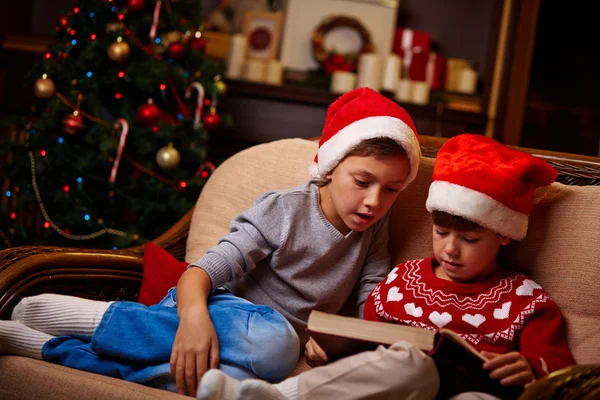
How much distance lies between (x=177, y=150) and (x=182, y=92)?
0.28 meters

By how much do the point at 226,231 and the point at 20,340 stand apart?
26.1 inches

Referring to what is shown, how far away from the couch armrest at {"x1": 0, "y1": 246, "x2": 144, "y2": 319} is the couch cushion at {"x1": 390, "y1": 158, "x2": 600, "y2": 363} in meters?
0.94

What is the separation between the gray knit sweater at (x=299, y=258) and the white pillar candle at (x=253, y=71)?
2.51 meters

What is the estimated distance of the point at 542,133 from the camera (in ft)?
14.4

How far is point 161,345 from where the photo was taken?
144 centimetres

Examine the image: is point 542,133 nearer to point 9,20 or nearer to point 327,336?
point 9,20

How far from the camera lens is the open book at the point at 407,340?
1.23 metres

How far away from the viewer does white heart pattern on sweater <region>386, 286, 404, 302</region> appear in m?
1.63

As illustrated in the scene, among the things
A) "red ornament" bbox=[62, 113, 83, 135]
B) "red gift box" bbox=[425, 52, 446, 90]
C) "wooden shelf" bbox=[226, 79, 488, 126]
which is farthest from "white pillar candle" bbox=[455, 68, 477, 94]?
"red ornament" bbox=[62, 113, 83, 135]

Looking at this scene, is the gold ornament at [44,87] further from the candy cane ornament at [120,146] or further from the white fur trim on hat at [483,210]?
the white fur trim on hat at [483,210]

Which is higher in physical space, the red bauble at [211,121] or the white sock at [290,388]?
the red bauble at [211,121]

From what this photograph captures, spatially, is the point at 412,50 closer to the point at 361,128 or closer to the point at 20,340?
the point at 361,128

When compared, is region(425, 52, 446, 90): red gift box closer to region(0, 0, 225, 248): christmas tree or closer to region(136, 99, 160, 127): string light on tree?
region(0, 0, 225, 248): christmas tree

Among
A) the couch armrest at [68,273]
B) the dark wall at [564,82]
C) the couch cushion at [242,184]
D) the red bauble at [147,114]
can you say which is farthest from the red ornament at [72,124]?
the dark wall at [564,82]
